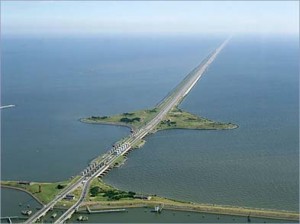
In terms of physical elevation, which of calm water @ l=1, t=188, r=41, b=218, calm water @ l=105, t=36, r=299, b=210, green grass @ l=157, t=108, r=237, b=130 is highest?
green grass @ l=157, t=108, r=237, b=130

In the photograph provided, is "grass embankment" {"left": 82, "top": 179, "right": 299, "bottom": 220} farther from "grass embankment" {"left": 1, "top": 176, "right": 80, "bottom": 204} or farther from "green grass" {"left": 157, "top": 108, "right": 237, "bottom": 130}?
"green grass" {"left": 157, "top": 108, "right": 237, "bottom": 130}

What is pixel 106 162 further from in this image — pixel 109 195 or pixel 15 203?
pixel 15 203

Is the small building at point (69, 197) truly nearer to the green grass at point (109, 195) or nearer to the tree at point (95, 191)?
the green grass at point (109, 195)

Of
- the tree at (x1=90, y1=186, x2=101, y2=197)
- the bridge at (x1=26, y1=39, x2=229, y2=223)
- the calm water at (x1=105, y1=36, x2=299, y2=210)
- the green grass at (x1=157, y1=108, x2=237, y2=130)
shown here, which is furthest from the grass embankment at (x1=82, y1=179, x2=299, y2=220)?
the green grass at (x1=157, y1=108, x2=237, y2=130)

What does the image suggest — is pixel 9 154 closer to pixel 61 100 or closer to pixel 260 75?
pixel 61 100

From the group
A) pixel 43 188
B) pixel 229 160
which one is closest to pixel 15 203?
pixel 43 188

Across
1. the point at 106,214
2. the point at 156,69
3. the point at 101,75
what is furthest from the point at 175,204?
the point at 156,69
